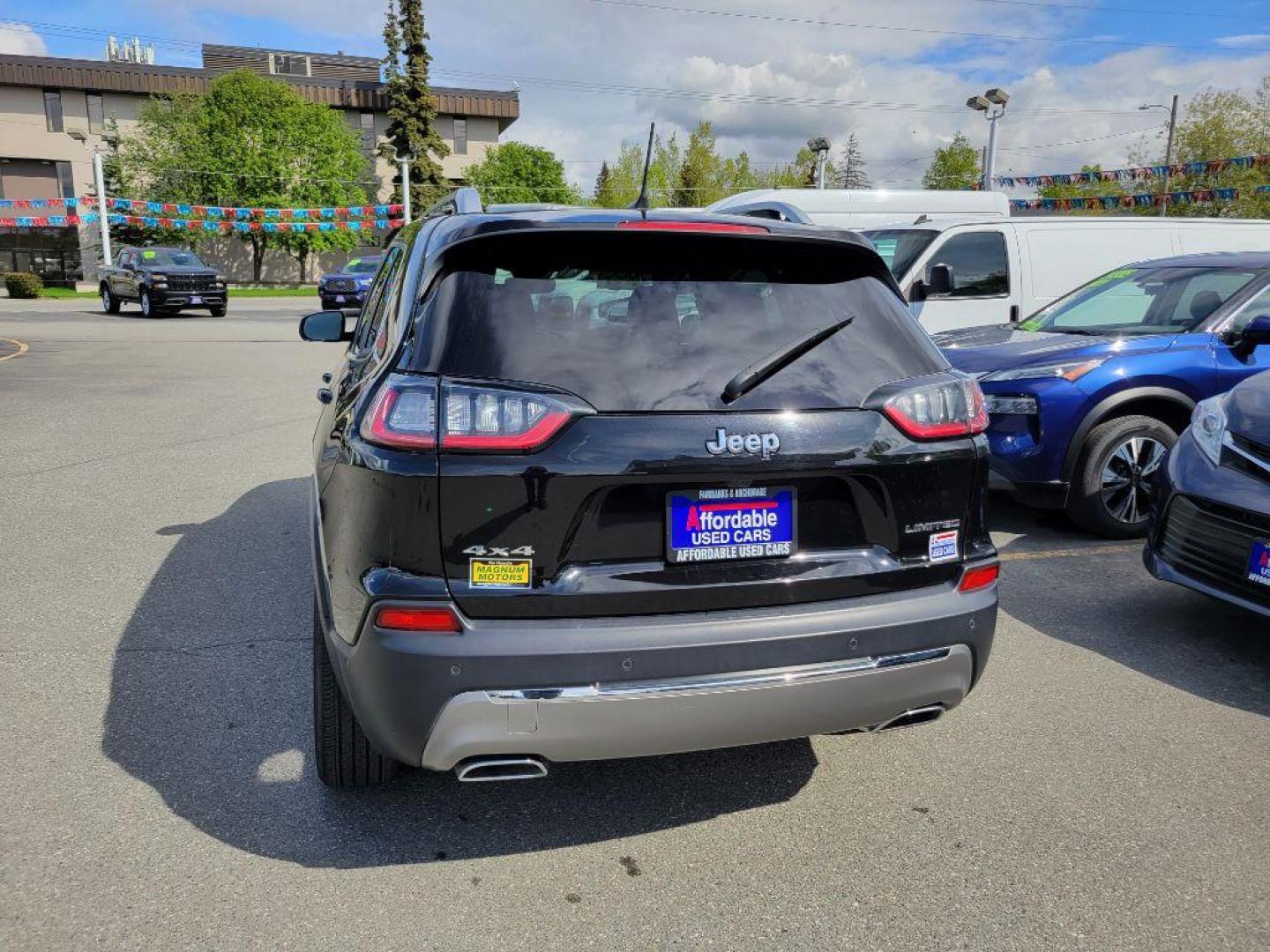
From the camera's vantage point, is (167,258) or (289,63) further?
(289,63)

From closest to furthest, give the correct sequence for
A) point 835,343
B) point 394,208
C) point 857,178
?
point 835,343 → point 394,208 → point 857,178

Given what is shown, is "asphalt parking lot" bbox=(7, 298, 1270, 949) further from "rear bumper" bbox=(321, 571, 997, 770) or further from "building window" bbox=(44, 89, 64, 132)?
"building window" bbox=(44, 89, 64, 132)

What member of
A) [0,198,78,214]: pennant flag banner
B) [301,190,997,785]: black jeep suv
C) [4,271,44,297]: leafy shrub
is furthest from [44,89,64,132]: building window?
[301,190,997,785]: black jeep suv

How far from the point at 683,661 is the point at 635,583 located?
23cm

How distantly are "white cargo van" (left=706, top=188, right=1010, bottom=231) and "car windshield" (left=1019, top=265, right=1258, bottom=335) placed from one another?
272 inches

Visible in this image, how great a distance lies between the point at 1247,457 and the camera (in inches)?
165

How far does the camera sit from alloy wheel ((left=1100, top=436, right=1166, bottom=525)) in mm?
6043

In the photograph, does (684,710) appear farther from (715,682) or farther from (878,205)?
(878,205)

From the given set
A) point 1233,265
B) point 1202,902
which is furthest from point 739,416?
point 1233,265

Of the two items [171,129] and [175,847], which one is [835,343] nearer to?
[175,847]

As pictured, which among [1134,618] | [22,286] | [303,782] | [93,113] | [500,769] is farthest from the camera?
[93,113]

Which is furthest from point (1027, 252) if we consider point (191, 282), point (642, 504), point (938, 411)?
point (191, 282)

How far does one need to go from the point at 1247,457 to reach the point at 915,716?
2.43 m

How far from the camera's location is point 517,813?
3.01m
